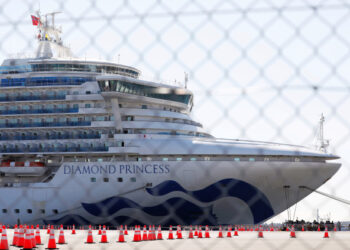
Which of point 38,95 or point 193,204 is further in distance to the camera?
point 38,95

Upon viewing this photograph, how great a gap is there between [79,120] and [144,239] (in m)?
10.2

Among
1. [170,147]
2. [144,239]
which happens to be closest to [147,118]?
[170,147]

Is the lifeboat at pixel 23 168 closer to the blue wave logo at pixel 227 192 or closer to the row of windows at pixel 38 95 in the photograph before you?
the row of windows at pixel 38 95

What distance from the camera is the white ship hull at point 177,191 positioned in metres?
22.4

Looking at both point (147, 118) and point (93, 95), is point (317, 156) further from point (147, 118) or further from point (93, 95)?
point (93, 95)

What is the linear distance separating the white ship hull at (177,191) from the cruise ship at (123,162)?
0.04 metres

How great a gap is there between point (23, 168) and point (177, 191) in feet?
24.3

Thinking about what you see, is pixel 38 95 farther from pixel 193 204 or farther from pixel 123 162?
pixel 193 204

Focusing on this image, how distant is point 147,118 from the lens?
2472 cm

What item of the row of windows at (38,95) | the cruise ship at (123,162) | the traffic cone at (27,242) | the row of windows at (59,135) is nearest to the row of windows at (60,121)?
the cruise ship at (123,162)

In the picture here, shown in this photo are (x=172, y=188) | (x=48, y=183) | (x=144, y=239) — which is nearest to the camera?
(x=144, y=239)

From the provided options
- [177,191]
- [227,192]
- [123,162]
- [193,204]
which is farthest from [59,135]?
[227,192]

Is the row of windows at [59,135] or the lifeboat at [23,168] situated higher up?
the row of windows at [59,135]

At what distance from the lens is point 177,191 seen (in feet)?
73.3
